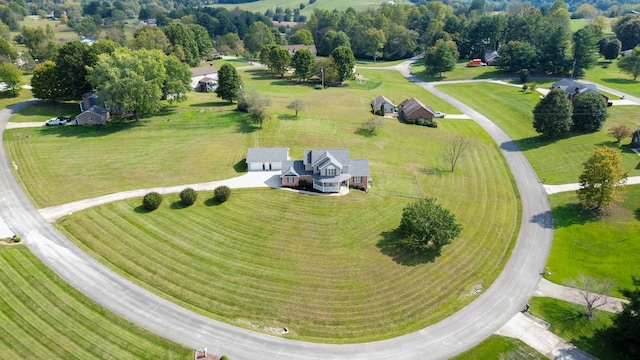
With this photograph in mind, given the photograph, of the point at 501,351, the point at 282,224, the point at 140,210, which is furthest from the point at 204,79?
the point at 501,351

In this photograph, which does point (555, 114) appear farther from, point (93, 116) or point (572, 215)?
point (93, 116)

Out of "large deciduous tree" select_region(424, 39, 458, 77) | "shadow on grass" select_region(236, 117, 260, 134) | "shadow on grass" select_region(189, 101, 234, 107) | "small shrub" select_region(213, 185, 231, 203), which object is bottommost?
"small shrub" select_region(213, 185, 231, 203)

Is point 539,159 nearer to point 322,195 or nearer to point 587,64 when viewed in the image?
point 322,195

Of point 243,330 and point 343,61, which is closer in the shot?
point 243,330

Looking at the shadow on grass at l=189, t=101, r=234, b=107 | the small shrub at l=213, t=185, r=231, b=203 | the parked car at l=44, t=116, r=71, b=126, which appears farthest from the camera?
the shadow on grass at l=189, t=101, r=234, b=107

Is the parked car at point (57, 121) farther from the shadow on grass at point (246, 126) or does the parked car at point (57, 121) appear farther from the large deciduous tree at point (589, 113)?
the large deciduous tree at point (589, 113)

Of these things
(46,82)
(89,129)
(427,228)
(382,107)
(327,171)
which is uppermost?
(46,82)

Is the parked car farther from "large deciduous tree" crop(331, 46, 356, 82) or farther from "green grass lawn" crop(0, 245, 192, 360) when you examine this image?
"large deciduous tree" crop(331, 46, 356, 82)

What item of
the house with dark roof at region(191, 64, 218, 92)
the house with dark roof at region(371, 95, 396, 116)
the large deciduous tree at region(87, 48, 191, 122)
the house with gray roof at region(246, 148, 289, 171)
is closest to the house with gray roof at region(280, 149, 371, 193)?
the house with gray roof at region(246, 148, 289, 171)

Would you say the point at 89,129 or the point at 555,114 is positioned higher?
the point at 555,114
